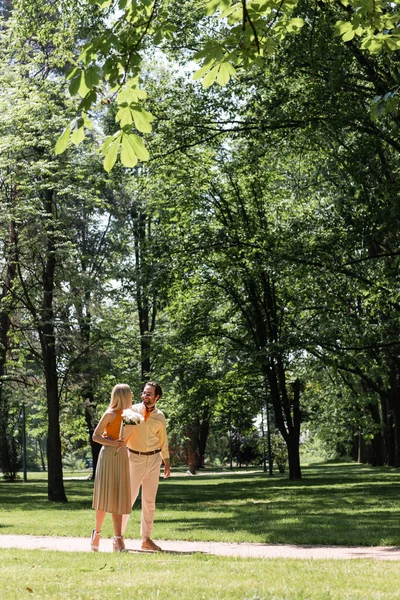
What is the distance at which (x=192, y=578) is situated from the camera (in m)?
7.61

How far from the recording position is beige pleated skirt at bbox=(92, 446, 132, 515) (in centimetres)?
1049

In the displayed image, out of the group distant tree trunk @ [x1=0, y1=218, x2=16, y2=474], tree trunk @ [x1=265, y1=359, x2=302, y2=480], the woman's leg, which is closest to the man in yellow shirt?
the woman's leg

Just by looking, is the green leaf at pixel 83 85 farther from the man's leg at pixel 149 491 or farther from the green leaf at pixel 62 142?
the man's leg at pixel 149 491

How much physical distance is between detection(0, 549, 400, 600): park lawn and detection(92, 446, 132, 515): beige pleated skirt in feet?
2.83

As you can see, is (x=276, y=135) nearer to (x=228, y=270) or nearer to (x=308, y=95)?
(x=308, y=95)

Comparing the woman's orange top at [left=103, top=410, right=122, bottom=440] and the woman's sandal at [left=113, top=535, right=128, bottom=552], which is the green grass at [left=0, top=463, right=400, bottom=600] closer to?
the woman's sandal at [left=113, top=535, right=128, bottom=552]

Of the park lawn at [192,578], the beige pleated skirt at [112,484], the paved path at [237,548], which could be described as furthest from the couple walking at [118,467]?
the park lawn at [192,578]

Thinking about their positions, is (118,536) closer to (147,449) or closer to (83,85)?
(147,449)

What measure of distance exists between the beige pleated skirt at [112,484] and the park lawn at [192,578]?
86 centimetres

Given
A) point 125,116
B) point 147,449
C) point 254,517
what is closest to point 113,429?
point 147,449

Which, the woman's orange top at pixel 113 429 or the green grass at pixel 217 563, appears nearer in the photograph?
the green grass at pixel 217 563

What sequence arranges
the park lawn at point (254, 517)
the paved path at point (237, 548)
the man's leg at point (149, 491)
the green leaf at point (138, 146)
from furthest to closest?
the park lawn at point (254, 517)
the man's leg at point (149, 491)
the paved path at point (237, 548)
the green leaf at point (138, 146)

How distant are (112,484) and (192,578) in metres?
3.09

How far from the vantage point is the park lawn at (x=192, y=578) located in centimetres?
674
